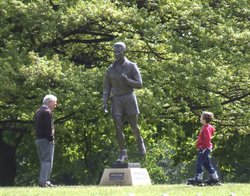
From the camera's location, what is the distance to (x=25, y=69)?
78.8ft

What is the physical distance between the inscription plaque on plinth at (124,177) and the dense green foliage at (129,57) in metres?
7.65

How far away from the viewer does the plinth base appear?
16.9 m

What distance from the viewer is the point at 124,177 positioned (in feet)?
55.6

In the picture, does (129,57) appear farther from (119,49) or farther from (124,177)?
(124,177)

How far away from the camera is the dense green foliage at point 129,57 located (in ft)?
82.7

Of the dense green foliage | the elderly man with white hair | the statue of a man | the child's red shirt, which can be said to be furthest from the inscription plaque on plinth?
the dense green foliage

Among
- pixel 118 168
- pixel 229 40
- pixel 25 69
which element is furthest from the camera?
pixel 229 40

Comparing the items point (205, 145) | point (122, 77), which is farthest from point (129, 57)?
point (205, 145)

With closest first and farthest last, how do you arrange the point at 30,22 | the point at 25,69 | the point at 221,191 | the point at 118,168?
the point at 221,191
the point at 118,168
the point at 25,69
the point at 30,22

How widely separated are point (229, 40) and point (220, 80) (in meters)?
1.54

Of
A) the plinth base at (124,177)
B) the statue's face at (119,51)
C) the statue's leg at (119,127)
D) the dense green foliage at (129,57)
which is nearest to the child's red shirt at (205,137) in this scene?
the plinth base at (124,177)

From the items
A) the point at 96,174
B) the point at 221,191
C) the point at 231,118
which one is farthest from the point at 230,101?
the point at 96,174

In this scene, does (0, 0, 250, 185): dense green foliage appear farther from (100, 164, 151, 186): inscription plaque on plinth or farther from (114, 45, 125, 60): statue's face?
(100, 164, 151, 186): inscription plaque on plinth

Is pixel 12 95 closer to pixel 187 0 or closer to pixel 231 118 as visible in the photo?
pixel 187 0
